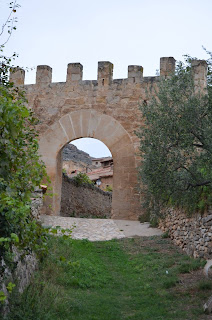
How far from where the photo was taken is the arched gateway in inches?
532

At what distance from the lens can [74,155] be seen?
36875mm

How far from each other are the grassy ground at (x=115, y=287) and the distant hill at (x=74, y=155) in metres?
26.4

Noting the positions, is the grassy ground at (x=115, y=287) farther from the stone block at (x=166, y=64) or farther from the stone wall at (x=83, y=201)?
the stone wall at (x=83, y=201)

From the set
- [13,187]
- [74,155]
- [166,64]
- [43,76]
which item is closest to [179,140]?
[13,187]

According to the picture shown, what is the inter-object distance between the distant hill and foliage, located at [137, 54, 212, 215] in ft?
92.3

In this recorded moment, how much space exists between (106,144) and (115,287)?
24.9 ft

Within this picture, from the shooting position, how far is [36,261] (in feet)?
21.6

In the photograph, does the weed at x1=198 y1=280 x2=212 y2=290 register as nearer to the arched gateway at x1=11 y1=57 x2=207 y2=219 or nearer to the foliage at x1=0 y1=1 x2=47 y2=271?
the foliage at x1=0 y1=1 x2=47 y2=271

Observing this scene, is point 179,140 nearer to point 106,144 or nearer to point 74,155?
point 106,144

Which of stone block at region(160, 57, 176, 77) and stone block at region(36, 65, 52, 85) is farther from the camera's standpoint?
stone block at region(36, 65, 52, 85)

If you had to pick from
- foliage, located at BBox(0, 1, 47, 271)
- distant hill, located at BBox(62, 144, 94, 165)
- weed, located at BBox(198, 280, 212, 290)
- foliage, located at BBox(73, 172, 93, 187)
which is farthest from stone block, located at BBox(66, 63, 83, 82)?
distant hill, located at BBox(62, 144, 94, 165)

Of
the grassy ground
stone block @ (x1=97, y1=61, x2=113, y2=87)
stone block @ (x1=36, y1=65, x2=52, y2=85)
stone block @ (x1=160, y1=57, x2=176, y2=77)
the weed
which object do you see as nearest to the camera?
the grassy ground

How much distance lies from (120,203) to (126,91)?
382cm

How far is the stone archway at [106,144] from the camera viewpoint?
44.0ft
